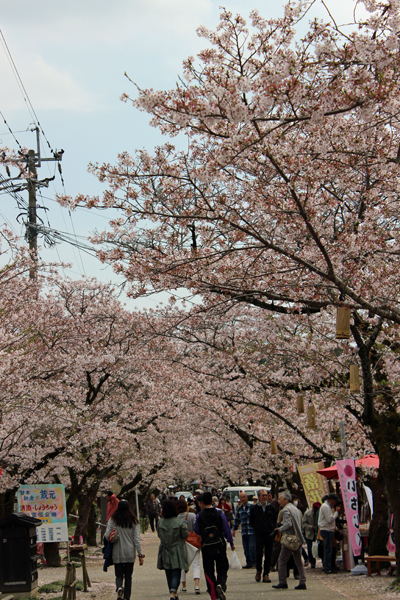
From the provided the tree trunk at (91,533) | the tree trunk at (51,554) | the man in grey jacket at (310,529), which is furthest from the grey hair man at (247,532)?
the tree trunk at (91,533)

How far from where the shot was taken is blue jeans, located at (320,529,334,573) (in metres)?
12.1

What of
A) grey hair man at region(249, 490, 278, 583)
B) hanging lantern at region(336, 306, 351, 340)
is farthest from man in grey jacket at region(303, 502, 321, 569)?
hanging lantern at region(336, 306, 351, 340)

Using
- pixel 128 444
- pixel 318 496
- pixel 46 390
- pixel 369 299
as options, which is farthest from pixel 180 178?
pixel 128 444

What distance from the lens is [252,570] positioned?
14.0m

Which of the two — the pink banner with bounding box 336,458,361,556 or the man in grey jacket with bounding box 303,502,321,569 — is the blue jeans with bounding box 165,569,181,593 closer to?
the pink banner with bounding box 336,458,361,556

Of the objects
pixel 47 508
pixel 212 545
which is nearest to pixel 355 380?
pixel 212 545

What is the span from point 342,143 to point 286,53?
84.3 inches

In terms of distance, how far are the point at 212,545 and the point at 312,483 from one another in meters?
6.94

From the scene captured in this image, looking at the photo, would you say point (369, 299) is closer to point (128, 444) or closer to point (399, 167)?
point (399, 167)

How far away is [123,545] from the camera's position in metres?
8.53

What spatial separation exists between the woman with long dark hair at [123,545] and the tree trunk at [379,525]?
221 inches

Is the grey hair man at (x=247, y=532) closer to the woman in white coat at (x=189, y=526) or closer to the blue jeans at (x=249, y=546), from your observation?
the blue jeans at (x=249, y=546)

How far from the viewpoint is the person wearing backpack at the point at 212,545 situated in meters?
8.75

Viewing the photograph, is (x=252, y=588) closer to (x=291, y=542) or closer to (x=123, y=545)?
(x=291, y=542)
